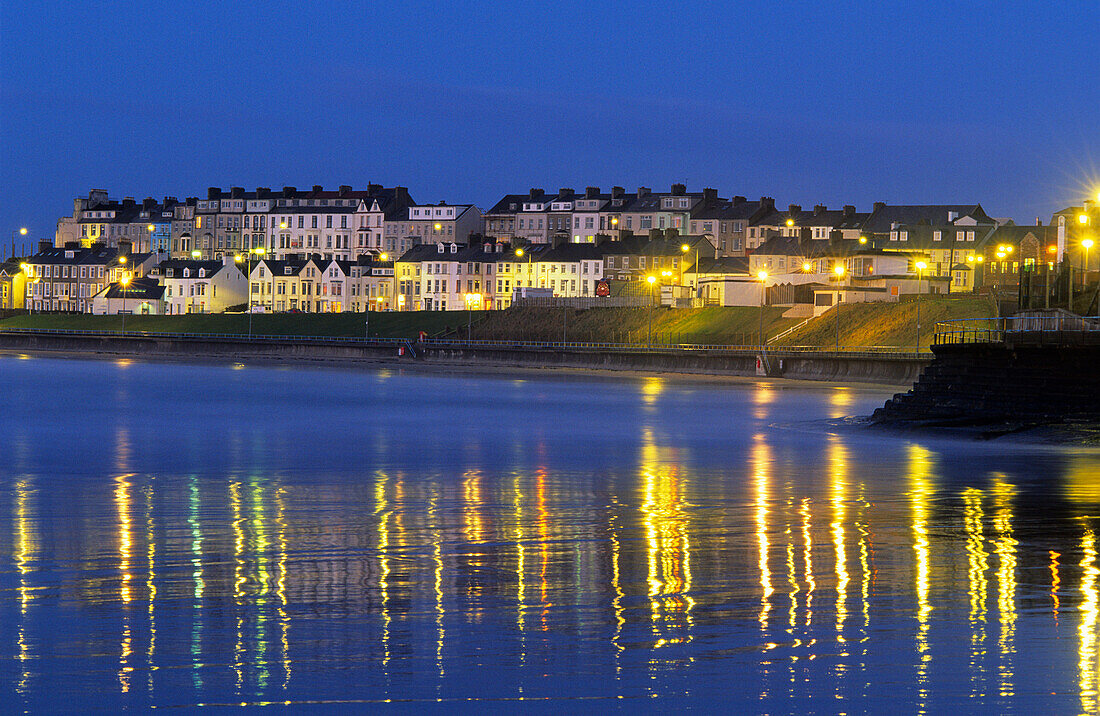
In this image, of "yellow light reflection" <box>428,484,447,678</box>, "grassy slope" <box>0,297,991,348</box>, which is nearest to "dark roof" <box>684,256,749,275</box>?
"grassy slope" <box>0,297,991,348</box>

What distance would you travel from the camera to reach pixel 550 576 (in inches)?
589

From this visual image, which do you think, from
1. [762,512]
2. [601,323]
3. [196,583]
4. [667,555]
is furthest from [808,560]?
[601,323]

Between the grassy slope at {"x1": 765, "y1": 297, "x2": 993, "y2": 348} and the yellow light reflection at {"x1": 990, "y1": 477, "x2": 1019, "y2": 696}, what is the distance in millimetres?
67519

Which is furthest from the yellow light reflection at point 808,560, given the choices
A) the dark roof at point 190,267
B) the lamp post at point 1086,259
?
the dark roof at point 190,267

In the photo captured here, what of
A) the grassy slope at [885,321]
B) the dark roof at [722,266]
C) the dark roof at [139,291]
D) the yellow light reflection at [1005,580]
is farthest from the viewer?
the dark roof at [139,291]

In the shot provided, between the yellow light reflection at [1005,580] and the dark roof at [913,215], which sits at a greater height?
the dark roof at [913,215]

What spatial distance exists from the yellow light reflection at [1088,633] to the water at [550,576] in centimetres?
4

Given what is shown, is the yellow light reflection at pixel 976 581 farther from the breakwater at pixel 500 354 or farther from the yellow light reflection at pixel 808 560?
the breakwater at pixel 500 354

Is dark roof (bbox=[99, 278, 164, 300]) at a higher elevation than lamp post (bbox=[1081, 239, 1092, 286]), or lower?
higher

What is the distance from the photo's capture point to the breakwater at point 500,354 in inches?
3132

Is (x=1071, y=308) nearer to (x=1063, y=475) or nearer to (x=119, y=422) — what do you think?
(x=1063, y=475)

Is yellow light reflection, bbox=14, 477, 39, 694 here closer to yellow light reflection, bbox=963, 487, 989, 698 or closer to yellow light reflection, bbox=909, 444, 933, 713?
yellow light reflection, bbox=909, 444, 933, 713

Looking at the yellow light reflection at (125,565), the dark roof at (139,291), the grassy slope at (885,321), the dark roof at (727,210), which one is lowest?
the yellow light reflection at (125,565)

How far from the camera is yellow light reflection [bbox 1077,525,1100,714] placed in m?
10.3
